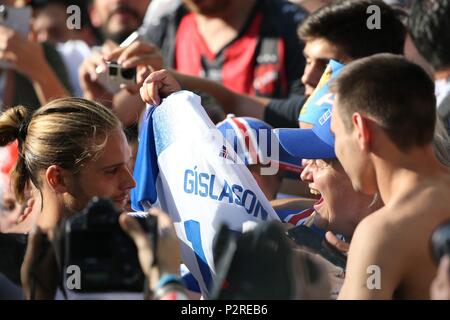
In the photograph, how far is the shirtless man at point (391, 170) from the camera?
2.70 meters

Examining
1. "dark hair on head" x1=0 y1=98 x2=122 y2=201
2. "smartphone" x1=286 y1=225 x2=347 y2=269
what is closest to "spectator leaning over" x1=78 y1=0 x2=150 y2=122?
"dark hair on head" x1=0 y1=98 x2=122 y2=201

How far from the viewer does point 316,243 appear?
3256mm

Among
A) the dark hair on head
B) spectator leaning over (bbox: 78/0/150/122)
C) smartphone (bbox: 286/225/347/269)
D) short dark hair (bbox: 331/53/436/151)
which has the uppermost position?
short dark hair (bbox: 331/53/436/151)

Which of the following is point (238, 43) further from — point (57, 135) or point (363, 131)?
point (363, 131)

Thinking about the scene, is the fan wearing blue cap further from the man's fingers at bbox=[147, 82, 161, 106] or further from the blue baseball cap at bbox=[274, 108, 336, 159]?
the man's fingers at bbox=[147, 82, 161, 106]

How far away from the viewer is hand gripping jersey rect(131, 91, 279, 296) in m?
3.29

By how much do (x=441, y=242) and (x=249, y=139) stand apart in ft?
5.59

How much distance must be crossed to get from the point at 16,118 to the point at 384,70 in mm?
1360

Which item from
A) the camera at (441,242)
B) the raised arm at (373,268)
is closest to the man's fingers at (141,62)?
the raised arm at (373,268)

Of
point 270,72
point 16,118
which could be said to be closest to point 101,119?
point 16,118

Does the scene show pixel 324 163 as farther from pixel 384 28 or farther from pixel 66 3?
pixel 66 3

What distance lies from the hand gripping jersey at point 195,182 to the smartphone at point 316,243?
99 millimetres

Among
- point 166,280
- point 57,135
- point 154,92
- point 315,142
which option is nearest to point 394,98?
point 315,142

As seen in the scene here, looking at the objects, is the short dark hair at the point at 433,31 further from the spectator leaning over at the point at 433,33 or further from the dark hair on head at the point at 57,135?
the dark hair on head at the point at 57,135
